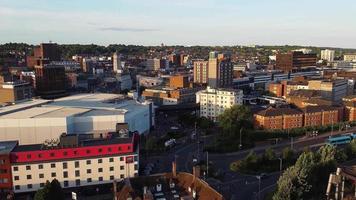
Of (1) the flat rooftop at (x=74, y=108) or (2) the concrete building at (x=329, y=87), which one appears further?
(2) the concrete building at (x=329, y=87)

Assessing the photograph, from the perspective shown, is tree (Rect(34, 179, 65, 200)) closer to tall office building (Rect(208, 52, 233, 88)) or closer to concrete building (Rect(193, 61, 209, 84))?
tall office building (Rect(208, 52, 233, 88))

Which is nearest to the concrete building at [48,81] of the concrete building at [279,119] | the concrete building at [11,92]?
the concrete building at [11,92]

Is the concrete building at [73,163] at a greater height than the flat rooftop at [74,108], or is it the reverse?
the flat rooftop at [74,108]

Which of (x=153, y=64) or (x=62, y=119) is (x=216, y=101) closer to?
(x=62, y=119)

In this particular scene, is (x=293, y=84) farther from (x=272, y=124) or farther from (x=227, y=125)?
(x=227, y=125)

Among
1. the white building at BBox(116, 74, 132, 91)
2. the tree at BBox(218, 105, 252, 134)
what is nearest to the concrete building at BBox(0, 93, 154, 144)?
the tree at BBox(218, 105, 252, 134)

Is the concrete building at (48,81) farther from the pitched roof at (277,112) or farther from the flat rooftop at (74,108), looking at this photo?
the pitched roof at (277,112)
